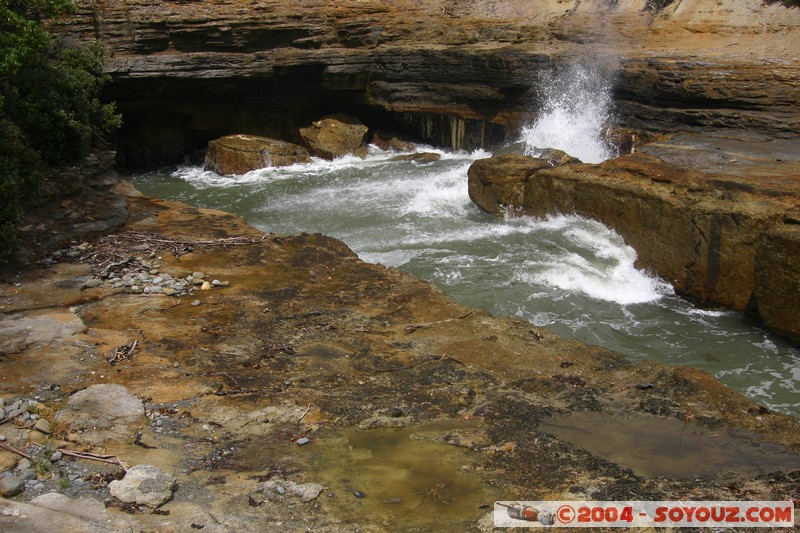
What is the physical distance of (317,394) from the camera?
6551mm

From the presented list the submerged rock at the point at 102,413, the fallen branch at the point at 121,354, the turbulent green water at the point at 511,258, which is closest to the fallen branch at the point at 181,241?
the turbulent green water at the point at 511,258

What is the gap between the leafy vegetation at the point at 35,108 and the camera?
9148 mm

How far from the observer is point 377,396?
6566 mm

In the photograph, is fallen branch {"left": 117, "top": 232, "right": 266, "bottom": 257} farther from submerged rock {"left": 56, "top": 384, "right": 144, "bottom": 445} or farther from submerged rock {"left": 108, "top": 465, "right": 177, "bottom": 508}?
submerged rock {"left": 108, "top": 465, "right": 177, "bottom": 508}

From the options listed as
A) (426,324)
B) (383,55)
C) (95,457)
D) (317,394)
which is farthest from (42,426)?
(383,55)

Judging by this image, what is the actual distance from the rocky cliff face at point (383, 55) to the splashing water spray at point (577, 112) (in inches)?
12.9

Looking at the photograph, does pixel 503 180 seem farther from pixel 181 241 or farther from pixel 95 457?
pixel 95 457

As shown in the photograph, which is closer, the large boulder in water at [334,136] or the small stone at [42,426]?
the small stone at [42,426]

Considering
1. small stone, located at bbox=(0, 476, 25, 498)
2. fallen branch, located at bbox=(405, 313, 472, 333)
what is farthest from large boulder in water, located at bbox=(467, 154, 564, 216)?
small stone, located at bbox=(0, 476, 25, 498)

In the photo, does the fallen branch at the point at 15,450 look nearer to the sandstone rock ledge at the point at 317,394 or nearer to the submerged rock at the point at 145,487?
the sandstone rock ledge at the point at 317,394

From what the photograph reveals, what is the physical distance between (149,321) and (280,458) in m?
3.12

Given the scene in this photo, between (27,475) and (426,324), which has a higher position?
(27,475)

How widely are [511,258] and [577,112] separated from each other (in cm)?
623

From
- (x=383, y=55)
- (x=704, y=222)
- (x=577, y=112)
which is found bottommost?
(x=704, y=222)
